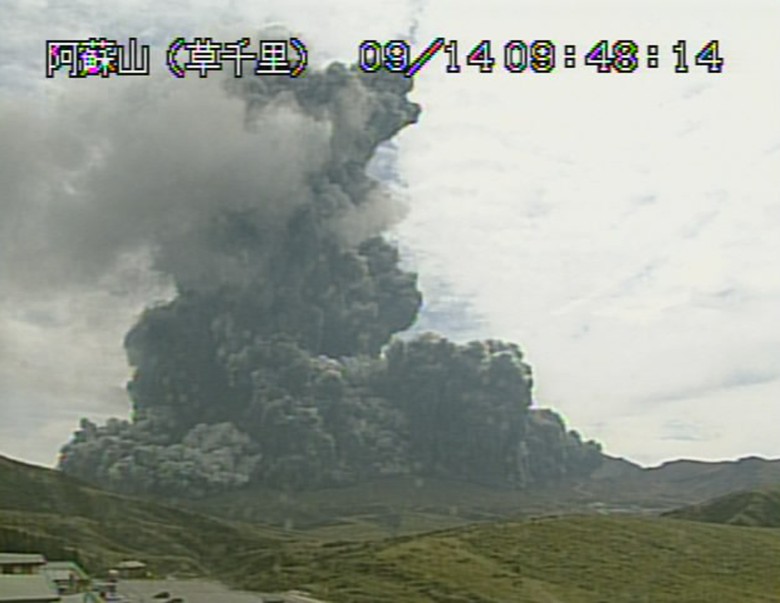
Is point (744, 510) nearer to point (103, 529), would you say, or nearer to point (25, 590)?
point (103, 529)

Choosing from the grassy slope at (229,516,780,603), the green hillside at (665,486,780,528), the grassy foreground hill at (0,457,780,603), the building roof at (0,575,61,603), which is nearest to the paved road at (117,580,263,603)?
the grassy foreground hill at (0,457,780,603)

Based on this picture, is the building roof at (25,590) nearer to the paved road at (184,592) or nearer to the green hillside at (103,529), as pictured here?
the paved road at (184,592)

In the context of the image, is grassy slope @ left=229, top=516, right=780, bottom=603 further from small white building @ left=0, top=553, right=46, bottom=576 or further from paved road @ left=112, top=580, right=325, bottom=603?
small white building @ left=0, top=553, right=46, bottom=576

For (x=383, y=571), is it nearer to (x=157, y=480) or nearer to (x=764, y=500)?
(x=764, y=500)

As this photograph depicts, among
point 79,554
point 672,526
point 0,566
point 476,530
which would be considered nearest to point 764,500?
point 672,526

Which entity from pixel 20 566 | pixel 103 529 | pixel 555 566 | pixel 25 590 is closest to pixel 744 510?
pixel 555 566

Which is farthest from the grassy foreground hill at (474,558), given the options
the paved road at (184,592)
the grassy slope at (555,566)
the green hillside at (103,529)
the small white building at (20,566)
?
the small white building at (20,566)
